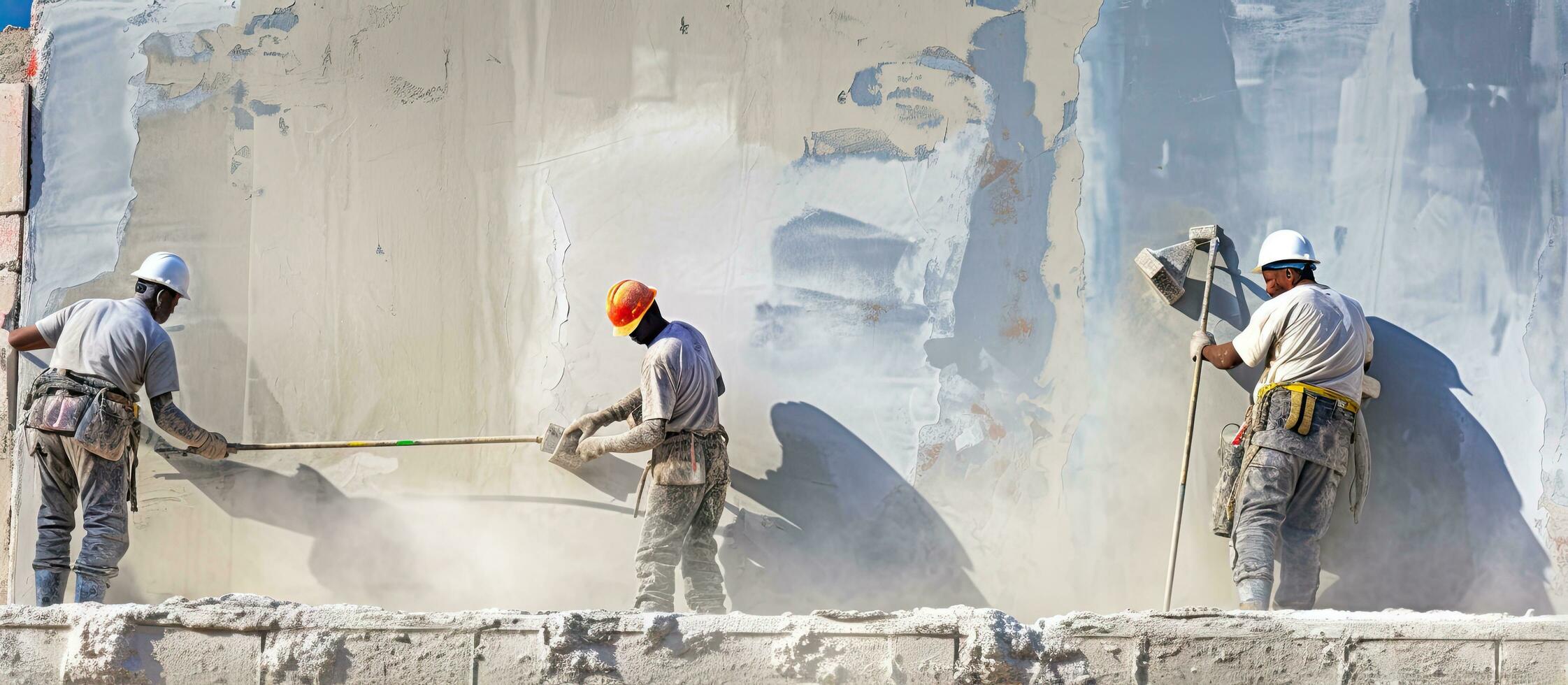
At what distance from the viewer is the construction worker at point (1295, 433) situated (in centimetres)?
385

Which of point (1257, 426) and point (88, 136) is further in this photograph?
point (88, 136)

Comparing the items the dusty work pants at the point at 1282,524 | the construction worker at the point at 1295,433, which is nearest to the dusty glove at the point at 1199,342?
the construction worker at the point at 1295,433

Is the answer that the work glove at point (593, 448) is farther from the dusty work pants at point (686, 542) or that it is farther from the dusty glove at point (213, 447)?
the dusty glove at point (213, 447)

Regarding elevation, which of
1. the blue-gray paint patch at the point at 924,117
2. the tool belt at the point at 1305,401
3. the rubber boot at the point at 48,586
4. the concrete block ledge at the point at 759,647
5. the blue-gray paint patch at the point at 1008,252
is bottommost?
the rubber boot at the point at 48,586

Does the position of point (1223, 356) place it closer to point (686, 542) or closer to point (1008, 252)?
point (1008, 252)

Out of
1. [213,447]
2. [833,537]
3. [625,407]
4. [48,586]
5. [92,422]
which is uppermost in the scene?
[625,407]

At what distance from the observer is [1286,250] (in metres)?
4.07

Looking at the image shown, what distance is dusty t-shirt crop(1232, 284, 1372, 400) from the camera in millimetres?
3877

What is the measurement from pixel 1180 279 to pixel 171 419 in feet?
12.3

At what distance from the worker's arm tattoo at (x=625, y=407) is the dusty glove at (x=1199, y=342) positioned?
2.01m

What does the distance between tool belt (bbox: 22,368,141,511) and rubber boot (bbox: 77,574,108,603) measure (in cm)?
34

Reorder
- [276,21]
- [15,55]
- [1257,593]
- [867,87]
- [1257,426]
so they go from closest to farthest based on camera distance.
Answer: [1257,593], [1257,426], [867,87], [276,21], [15,55]

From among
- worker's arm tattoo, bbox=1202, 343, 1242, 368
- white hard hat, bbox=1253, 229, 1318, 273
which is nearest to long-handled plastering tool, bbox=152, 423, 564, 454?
worker's arm tattoo, bbox=1202, 343, 1242, 368

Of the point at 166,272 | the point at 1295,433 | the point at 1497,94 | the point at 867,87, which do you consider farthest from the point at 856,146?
the point at 166,272
